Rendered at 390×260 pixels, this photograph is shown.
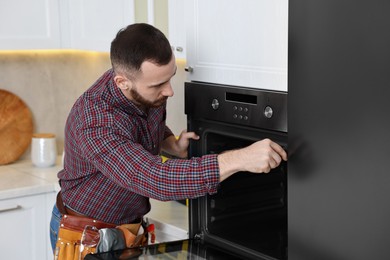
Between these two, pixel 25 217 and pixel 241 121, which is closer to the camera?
pixel 241 121

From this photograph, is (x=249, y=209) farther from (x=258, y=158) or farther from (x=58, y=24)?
(x=58, y=24)

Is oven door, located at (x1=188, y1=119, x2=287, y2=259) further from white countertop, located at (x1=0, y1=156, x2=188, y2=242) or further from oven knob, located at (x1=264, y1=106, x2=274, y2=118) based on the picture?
white countertop, located at (x1=0, y1=156, x2=188, y2=242)

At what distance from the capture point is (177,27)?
252 centimetres

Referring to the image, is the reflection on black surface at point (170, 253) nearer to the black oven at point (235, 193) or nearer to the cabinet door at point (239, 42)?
the black oven at point (235, 193)

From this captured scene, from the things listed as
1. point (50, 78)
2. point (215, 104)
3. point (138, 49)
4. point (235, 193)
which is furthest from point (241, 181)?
point (50, 78)

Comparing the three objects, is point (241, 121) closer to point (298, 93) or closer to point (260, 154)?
point (260, 154)

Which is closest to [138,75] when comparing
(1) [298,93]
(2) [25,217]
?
(1) [298,93]

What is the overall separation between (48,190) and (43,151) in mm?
342

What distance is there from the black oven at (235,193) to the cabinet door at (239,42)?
0.04 metres

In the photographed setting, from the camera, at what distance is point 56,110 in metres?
3.44

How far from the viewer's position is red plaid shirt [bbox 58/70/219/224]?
1737 mm

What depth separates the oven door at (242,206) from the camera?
1779 mm

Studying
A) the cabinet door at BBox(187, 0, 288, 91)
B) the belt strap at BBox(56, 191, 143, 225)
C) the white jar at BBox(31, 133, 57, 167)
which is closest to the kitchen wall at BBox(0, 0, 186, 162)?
the white jar at BBox(31, 133, 57, 167)

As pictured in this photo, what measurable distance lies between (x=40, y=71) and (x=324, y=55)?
2231 mm
